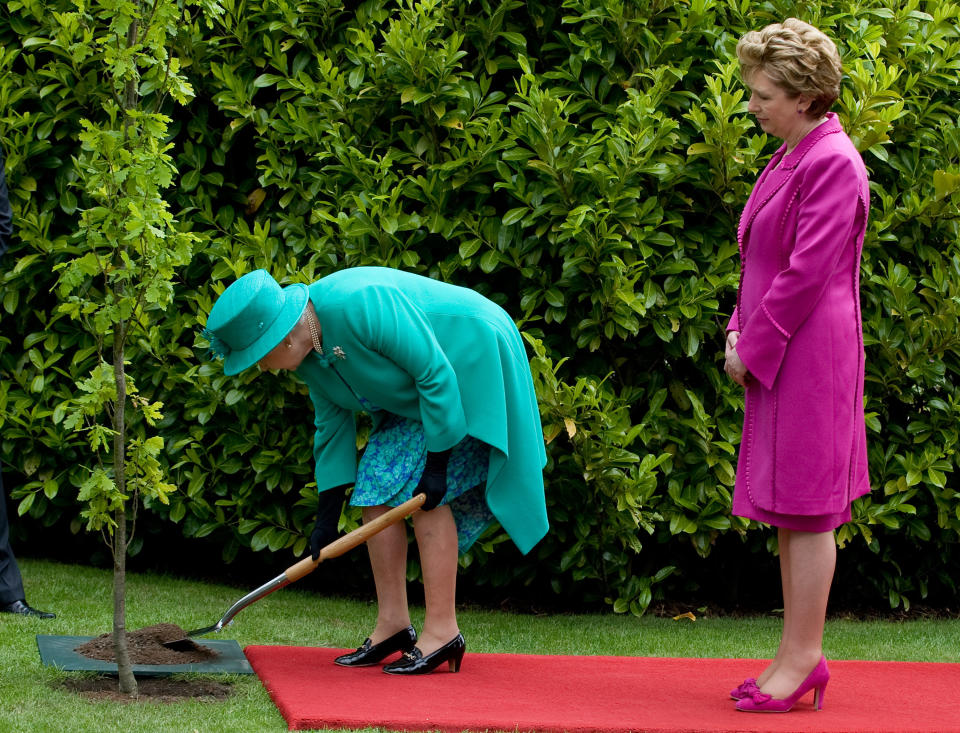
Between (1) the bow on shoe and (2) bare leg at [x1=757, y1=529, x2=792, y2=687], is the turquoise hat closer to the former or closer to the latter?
(2) bare leg at [x1=757, y1=529, x2=792, y2=687]

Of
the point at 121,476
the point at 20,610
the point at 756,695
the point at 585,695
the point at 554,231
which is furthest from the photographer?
the point at 554,231

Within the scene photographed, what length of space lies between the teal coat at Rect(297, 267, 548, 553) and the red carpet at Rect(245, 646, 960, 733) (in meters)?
0.50

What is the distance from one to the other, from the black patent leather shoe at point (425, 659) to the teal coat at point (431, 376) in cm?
40

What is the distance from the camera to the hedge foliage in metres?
5.03

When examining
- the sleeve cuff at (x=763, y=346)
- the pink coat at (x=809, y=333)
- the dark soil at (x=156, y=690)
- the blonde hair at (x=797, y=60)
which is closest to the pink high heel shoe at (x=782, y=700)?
the pink coat at (x=809, y=333)

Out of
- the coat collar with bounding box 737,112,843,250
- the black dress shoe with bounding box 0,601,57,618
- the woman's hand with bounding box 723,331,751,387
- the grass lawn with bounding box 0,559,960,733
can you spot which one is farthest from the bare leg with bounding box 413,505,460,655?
the black dress shoe with bounding box 0,601,57,618

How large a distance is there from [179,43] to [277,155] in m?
0.70

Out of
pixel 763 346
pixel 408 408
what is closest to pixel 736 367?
pixel 763 346

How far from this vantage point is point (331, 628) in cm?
489

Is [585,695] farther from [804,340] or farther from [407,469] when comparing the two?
[804,340]

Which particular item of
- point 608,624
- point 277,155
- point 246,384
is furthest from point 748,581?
point 277,155

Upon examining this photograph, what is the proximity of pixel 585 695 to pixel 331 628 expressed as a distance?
4.63 feet

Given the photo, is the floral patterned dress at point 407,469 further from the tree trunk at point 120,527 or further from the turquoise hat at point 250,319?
the tree trunk at point 120,527

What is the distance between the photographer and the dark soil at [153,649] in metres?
3.97
